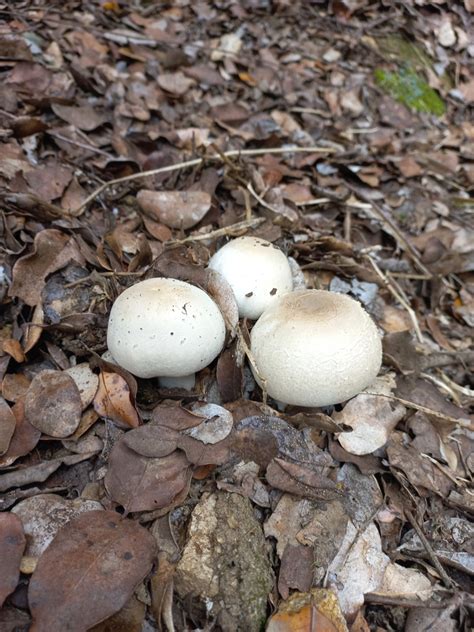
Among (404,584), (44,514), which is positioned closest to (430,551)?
(404,584)

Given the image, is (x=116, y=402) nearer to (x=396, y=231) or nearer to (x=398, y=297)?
(x=398, y=297)

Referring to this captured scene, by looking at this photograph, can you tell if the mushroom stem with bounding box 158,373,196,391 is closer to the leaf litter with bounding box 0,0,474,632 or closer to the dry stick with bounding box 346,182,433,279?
the leaf litter with bounding box 0,0,474,632

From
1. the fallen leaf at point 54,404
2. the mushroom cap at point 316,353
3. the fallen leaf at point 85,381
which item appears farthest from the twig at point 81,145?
the mushroom cap at point 316,353

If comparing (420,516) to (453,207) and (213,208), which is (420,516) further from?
(453,207)

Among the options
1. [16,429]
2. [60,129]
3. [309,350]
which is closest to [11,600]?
[16,429]

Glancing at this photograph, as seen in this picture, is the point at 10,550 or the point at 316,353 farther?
the point at 316,353

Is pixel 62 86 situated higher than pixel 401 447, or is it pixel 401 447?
pixel 62 86

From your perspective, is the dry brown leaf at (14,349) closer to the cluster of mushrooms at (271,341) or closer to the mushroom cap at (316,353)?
the cluster of mushrooms at (271,341)
